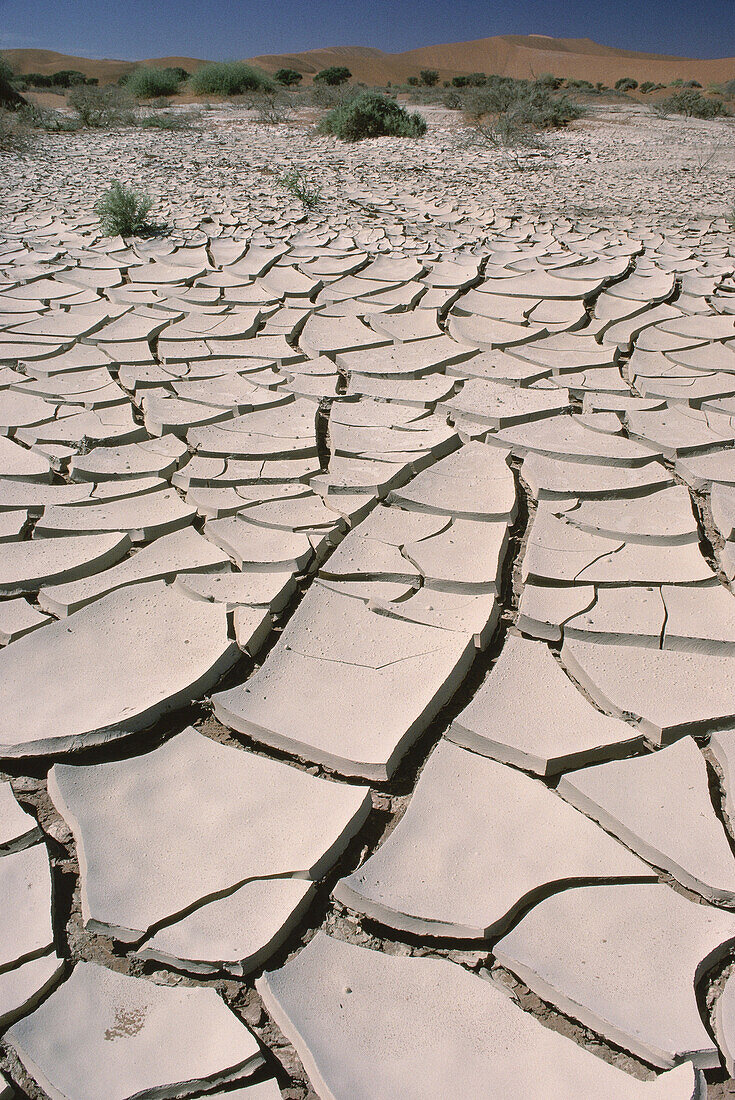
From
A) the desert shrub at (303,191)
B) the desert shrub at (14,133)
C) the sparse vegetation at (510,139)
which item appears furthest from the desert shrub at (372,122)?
the desert shrub at (14,133)

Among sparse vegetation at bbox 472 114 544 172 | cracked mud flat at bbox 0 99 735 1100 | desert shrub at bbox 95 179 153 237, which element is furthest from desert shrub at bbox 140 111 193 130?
cracked mud flat at bbox 0 99 735 1100

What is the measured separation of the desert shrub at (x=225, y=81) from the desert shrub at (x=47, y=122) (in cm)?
535

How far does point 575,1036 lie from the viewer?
0.86 metres

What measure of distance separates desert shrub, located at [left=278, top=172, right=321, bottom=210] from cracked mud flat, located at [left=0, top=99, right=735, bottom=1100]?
230 centimetres

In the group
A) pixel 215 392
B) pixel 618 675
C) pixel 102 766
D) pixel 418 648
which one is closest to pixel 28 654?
pixel 102 766

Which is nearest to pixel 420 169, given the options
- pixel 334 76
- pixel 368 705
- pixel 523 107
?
pixel 523 107

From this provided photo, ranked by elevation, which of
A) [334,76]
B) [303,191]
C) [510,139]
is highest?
[334,76]

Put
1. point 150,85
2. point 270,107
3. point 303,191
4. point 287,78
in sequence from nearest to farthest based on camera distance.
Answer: point 303,191 → point 270,107 → point 150,85 → point 287,78

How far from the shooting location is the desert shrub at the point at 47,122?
374 inches

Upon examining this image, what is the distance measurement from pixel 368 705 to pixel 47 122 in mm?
11035

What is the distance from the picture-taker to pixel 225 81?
47.3ft

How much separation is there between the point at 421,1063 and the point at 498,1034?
0.09 m

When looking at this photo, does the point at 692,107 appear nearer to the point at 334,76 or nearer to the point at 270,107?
the point at 270,107

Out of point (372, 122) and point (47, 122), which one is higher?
point (47, 122)
